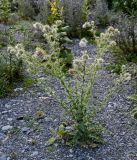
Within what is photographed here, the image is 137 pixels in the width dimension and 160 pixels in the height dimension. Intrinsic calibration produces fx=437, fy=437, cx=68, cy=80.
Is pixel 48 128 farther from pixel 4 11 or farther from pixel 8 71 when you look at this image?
pixel 4 11

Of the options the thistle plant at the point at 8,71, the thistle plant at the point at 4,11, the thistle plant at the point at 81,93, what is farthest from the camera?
the thistle plant at the point at 4,11

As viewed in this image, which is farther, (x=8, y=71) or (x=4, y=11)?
(x=4, y=11)

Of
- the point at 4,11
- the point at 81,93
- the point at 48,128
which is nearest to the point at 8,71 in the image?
the point at 48,128

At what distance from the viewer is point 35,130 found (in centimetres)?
532

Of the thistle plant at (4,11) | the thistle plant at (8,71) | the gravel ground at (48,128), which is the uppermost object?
the thistle plant at (4,11)

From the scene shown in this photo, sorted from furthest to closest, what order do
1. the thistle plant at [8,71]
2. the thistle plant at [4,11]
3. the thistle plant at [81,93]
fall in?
the thistle plant at [4,11] < the thistle plant at [8,71] < the thistle plant at [81,93]

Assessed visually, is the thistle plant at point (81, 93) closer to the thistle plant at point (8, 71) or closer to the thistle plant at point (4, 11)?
the thistle plant at point (8, 71)

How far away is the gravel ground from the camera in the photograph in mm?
4859

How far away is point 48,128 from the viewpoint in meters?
5.35

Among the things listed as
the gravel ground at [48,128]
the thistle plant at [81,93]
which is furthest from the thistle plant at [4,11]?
the thistle plant at [81,93]

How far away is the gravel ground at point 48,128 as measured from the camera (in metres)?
4.86

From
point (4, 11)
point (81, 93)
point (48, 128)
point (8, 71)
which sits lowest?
point (48, 128)

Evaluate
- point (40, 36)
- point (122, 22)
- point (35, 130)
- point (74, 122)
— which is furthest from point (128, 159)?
point (40, 36)

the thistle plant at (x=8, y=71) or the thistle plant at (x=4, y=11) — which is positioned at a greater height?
the thistle plant at (x=4, y=11)
